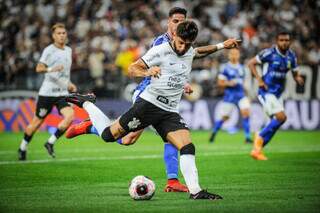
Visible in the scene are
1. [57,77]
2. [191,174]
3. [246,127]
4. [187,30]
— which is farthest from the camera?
[246,127]

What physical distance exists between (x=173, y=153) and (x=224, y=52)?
54.3ft

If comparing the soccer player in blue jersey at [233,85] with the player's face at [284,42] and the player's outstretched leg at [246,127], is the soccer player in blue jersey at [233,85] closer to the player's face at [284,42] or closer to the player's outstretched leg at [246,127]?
the player's outstretched leg at [246,127]

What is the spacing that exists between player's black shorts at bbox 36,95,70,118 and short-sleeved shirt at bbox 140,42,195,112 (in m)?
6.40

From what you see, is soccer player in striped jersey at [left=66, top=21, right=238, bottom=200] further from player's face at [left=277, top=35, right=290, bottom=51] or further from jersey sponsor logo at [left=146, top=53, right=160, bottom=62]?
player's face at [left=277, top=35, right=290, bottom=51]

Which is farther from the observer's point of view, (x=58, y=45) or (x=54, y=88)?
(x=54, y=88)

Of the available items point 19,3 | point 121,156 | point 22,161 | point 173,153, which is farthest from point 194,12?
point 173,153

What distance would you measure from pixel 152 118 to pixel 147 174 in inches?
134

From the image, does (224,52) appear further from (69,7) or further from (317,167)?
(317,167)

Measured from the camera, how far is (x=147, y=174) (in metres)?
13.8

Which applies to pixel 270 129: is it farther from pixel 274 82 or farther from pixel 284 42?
pixel 284 42

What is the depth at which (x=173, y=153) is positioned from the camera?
1171cm

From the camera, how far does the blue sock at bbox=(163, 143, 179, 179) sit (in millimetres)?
11562

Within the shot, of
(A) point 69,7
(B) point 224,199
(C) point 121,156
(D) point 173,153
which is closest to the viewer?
(B) point 224,199

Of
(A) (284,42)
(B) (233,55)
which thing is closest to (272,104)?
(A) (284,42)
